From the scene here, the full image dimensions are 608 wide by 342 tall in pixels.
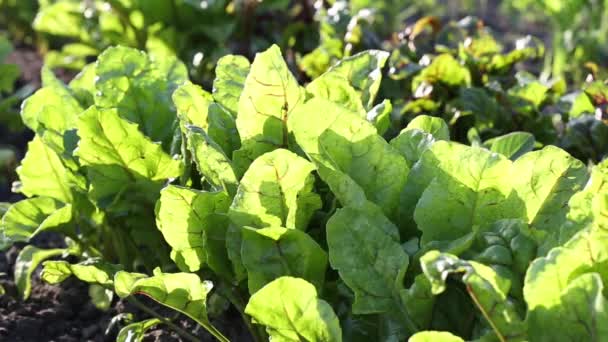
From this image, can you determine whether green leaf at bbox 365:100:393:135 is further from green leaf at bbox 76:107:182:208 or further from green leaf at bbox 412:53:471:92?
green leaf at bbox 412:53:471:92

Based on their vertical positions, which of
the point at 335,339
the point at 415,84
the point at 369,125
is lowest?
the point at 415,84

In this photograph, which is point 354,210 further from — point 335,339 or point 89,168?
point 89,168

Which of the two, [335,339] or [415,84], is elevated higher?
[335,339]

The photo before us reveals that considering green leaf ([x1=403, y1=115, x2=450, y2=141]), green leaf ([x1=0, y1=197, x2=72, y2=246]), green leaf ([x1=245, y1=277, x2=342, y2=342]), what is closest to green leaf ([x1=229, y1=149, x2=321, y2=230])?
green leaf ([x1=245, y1=277, x2=342, y2=342])

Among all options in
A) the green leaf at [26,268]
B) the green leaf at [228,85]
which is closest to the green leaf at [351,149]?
the green leaf at [228,85]

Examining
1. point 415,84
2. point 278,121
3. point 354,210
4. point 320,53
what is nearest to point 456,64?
point 415,84

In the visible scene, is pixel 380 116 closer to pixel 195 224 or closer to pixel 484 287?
pixel 195 224
